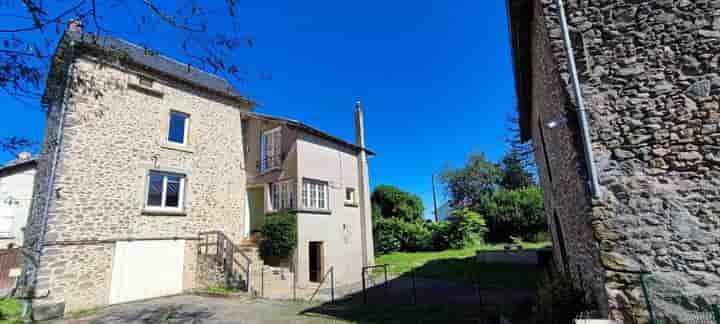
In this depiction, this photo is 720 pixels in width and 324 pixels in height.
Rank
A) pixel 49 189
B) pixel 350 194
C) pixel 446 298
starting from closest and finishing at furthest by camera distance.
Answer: pixel 446 298
pixel 49 189
pixel 350 194

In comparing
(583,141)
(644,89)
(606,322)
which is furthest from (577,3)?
(606,322)

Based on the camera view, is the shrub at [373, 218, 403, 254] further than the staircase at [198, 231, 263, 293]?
Yes

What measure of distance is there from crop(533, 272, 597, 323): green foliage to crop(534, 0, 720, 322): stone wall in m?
0.95

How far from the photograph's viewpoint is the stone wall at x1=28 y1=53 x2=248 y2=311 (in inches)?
366

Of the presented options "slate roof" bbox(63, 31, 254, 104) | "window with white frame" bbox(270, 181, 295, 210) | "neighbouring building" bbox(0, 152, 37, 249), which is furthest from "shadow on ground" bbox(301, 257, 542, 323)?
"neighbouring building" bbox(0, 152, 37, 249)

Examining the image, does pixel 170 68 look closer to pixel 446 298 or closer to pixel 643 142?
pixel 446 298

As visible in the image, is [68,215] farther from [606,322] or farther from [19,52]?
[606,322]

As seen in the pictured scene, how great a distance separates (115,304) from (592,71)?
13049 millimetres

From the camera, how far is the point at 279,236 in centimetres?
1200

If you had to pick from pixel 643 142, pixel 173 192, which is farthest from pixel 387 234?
pixel 643 142

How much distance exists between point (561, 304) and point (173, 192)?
12382mm

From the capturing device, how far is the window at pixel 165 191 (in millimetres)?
11297

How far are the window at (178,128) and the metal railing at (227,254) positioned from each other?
151 inches

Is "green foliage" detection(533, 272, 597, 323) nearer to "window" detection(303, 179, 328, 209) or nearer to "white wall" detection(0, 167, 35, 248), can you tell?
"window" detection(303, 179, 328, 209)
